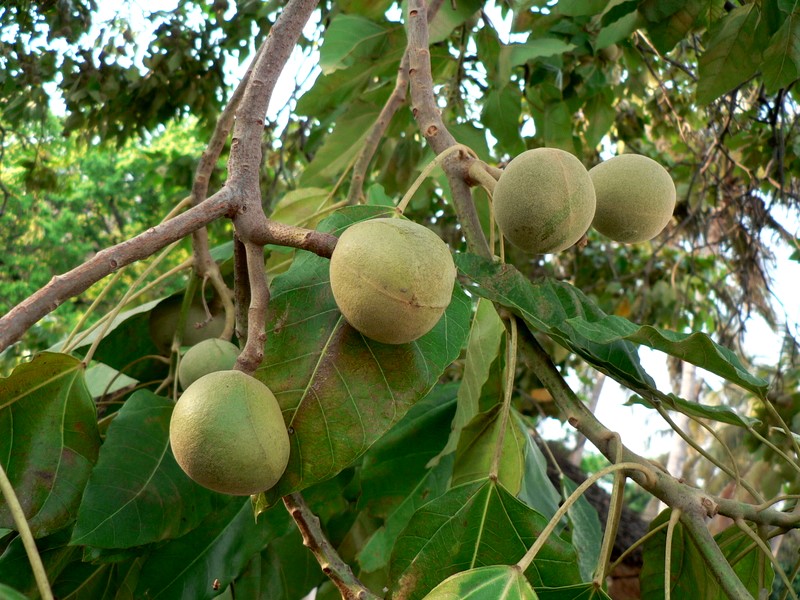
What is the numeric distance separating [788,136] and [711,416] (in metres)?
2.06

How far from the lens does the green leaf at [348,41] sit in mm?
1808

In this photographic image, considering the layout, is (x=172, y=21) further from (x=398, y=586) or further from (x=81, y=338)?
(x=398, y=586)

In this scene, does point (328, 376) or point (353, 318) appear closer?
point (353, 318)

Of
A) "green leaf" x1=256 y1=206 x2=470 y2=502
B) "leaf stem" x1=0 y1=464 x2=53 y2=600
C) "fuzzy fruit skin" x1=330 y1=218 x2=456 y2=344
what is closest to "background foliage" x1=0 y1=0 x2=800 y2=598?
"green leaf" x1=256 y1=206 x2=470 y2=502

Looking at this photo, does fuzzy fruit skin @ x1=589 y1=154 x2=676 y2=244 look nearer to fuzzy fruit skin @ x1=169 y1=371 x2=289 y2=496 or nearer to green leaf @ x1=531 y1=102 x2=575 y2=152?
fuzzy fruit skin @ x1=169 y1=371 x2=289 y2=496

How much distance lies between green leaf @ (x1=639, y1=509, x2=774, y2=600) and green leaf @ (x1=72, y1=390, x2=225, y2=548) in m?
0.64

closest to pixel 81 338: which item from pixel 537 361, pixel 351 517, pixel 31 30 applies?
pixel 351 517

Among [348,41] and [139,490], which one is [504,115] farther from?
[139,490]

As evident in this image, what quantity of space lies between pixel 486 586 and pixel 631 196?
533 millimetres

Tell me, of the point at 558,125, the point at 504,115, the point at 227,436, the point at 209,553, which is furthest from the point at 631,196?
the point at 558,125

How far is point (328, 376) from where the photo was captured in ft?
3.11

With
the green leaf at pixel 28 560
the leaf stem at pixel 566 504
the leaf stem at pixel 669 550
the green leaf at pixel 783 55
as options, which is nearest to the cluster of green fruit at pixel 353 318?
the leaf stem at pixel 566 504

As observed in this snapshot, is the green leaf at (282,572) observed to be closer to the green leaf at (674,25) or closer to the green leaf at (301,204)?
the green leaf at (301,204)

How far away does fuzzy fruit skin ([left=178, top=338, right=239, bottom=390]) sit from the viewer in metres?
1.17
